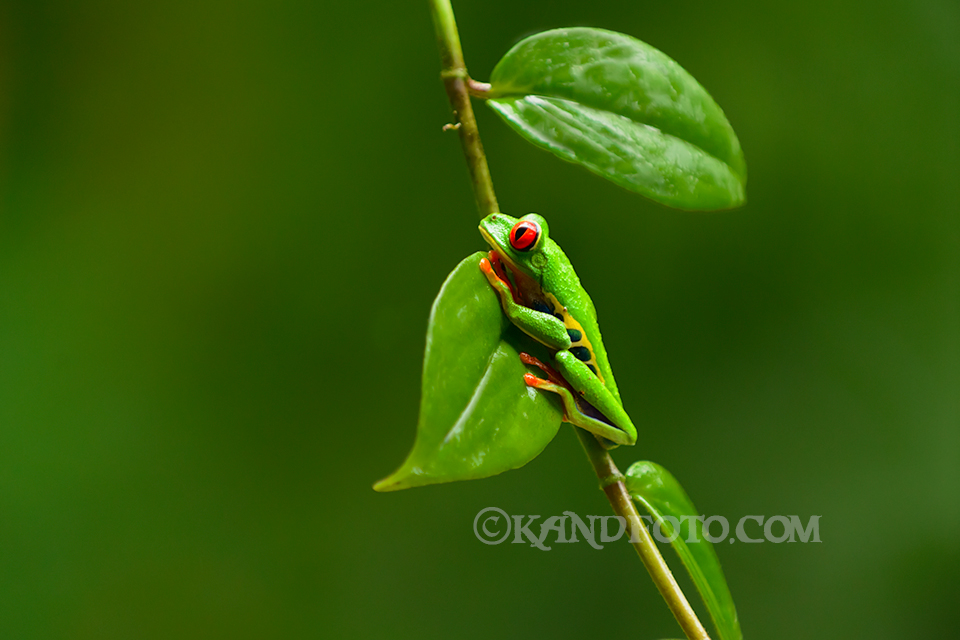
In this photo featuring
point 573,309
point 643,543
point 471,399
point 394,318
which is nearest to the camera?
point 471,399

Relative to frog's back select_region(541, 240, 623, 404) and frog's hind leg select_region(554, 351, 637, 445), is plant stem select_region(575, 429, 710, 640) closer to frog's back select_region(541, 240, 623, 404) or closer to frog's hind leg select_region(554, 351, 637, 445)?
frog's hind leg select_region(554, 351, 637, 445)

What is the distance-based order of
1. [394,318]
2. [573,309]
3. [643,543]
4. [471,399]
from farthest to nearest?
[394,318] → [573,309] → [643,543] → [471,399]

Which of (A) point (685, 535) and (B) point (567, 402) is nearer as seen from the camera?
(B) point (567, 402)

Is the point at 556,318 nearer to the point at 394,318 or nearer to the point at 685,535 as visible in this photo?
the point at 685,535

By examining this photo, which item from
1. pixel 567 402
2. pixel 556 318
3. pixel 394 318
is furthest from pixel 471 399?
pixel 394 318

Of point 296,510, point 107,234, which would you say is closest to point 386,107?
point 107,234

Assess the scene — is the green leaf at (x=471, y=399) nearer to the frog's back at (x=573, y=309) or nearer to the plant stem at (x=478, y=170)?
the plant stem at (x=478, y=170)
